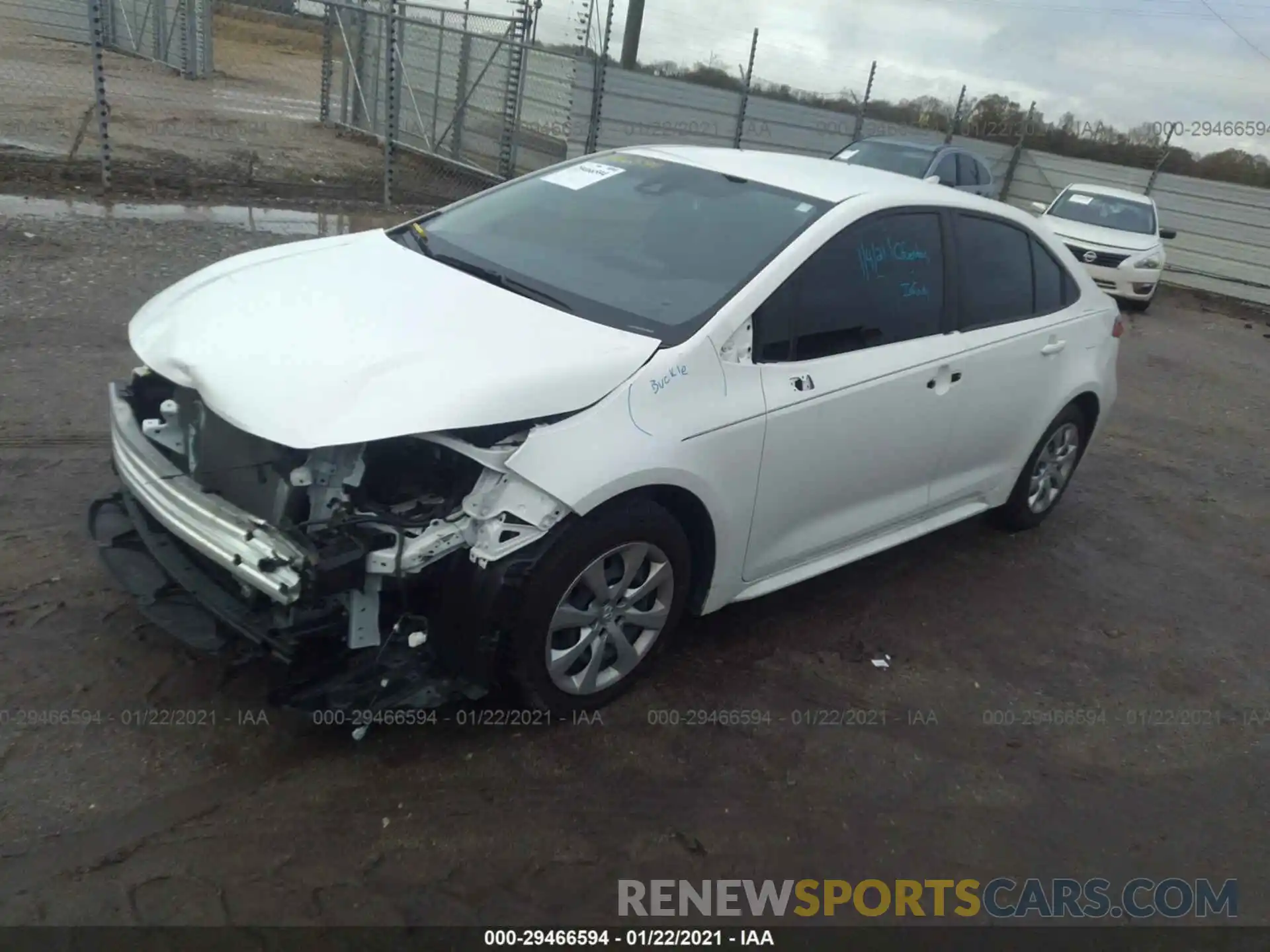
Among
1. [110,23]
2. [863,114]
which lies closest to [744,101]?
[863,114]

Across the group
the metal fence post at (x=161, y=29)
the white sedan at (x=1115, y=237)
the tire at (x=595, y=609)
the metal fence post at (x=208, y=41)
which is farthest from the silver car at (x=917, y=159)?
the metal fence post at (x=161, y=29)

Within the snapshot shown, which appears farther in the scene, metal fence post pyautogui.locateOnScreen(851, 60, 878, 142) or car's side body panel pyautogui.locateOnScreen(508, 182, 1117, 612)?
metal fence post pyautogui.locateOnScreen(851, 60, 878, 142)

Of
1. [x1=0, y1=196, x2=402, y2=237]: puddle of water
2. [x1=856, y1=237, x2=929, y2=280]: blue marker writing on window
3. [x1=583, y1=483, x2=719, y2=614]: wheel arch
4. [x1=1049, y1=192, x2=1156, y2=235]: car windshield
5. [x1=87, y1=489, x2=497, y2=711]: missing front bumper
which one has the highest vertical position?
[x1=856, y1=237, x2=929, y2=280]: blue marker writing on window

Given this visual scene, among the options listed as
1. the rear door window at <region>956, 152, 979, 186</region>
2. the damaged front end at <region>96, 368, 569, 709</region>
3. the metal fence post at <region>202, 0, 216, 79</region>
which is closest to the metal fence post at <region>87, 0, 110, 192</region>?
the damaged front end at <region>96, 368, 569, 709</region>

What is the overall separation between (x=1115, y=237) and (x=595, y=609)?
13396mm

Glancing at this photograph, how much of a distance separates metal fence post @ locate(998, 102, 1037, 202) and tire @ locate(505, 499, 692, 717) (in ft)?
66.8

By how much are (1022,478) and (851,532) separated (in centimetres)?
158

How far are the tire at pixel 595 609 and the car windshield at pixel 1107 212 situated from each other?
13.6 metres

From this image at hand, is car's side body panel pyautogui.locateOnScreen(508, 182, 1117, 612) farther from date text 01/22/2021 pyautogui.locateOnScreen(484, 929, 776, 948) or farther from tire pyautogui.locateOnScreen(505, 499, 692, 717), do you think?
date text 01/22/2021 pyautogui.locateOnScreen(484, 929, 776, 948)

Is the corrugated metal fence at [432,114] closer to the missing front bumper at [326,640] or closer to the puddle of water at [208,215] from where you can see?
the puddle of water at [208,215]

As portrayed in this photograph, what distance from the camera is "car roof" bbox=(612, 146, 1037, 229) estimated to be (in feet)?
13.6

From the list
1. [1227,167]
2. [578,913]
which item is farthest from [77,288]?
[1227,167]

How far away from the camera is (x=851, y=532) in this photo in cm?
412

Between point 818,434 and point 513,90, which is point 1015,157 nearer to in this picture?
point 513,90
